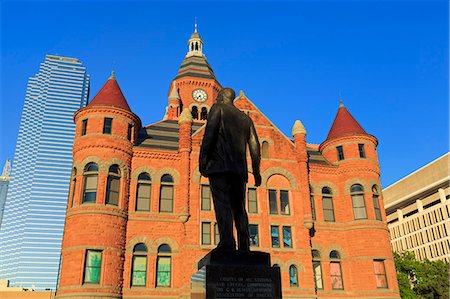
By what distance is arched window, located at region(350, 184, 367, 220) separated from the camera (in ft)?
99.6

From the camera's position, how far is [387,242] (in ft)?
97.3

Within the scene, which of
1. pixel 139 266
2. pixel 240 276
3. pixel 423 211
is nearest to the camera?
pixel 240 276

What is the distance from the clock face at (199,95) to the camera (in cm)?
4425

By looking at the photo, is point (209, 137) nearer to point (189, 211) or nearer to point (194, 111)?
point (189, 211)

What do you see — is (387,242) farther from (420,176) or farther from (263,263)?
(420,176)

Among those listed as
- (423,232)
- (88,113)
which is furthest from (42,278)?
(88,113)

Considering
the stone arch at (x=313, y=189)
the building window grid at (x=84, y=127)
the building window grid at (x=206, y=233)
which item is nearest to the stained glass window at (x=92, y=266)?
the building window grid at (x=206, y=233)

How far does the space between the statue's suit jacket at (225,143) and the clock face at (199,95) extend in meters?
36.1

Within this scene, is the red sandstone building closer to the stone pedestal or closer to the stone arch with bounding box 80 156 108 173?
Result: the stone arch with bounding box 80 156 108 173

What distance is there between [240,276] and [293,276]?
21.7 meters

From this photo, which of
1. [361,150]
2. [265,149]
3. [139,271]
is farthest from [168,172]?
[361,150]

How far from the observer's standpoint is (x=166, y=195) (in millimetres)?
27953

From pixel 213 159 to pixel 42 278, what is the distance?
177293mm

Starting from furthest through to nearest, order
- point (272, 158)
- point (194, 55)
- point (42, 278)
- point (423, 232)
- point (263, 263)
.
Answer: point (42, 278), point (423, 232), point (194, 55), point (272, 158), point (263, 263)
